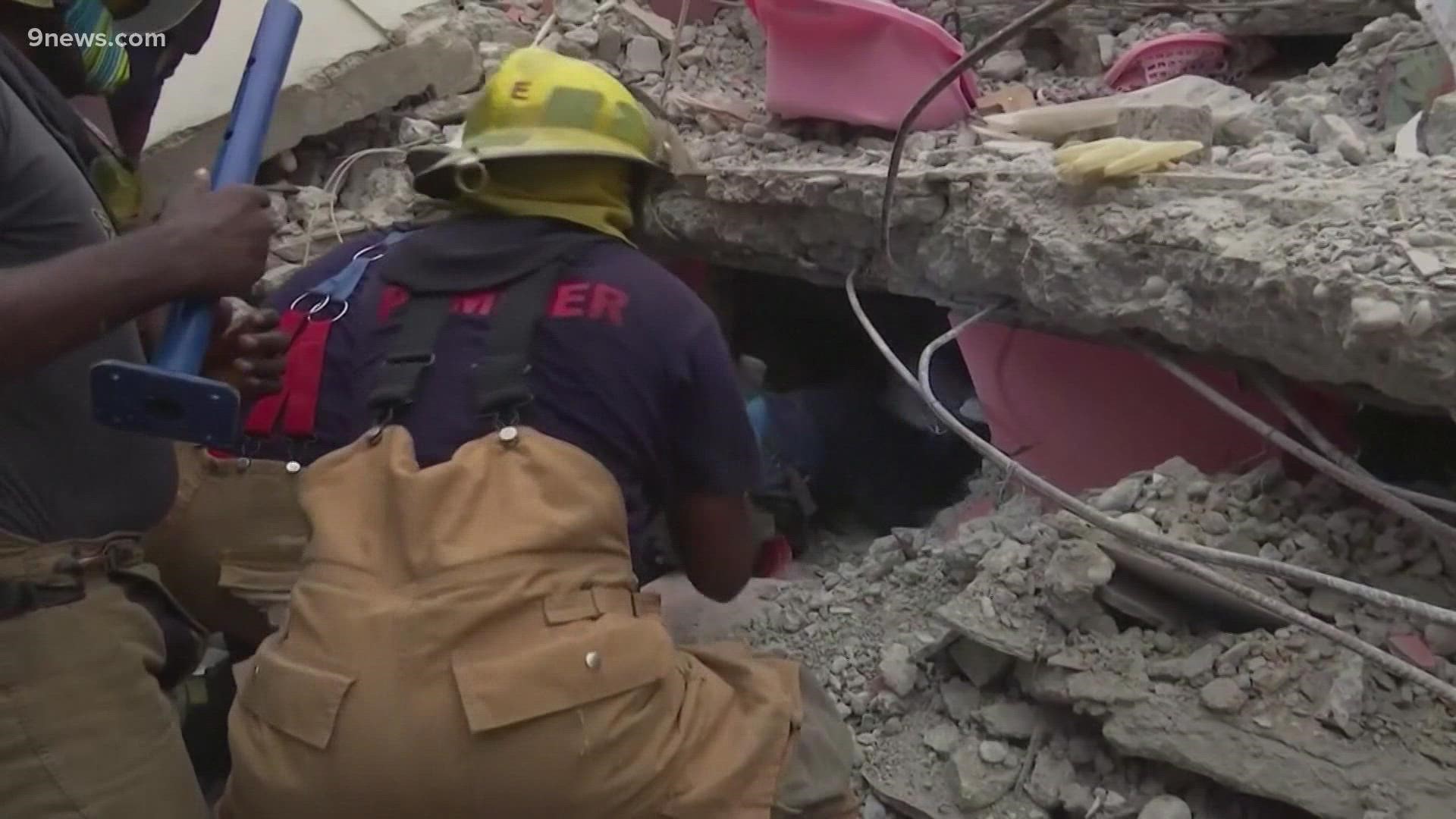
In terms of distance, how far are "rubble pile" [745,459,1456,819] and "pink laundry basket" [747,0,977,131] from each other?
0.70m

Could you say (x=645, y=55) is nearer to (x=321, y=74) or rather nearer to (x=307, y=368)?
(x=321, y=74)

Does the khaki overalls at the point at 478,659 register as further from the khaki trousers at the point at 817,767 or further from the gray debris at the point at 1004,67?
the gray debris at the point at 1004,67

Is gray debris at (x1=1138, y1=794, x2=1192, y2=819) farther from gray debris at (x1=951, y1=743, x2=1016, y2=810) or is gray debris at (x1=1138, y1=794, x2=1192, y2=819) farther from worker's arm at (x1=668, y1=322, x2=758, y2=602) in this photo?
worker's arm at (x1=668, y1=322, x2=758, y2=602)

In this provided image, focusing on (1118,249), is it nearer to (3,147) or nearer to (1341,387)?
(1341,387)

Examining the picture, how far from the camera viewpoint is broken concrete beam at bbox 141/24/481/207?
7.40 ft

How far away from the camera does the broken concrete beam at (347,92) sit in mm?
2256

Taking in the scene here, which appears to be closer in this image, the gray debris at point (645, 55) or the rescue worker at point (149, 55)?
the rescue worker at point (149, 55)

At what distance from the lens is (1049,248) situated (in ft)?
4.93

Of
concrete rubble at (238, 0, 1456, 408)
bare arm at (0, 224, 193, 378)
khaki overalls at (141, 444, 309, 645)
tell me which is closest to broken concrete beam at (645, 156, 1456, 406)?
concrete rubble at (238, 0, 1456, 408)

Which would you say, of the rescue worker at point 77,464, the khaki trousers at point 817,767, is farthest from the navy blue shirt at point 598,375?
the khaki trousers at point 817,767

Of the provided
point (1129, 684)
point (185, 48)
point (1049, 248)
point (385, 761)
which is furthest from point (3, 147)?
point (1129, 684)

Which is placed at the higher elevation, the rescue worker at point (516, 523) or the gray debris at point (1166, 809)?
the rescue worker at point (516, 523)

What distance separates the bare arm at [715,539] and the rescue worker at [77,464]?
538mm

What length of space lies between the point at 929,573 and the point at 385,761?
3.07 feet
